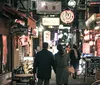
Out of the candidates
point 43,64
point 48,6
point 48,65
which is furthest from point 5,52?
point 48,6

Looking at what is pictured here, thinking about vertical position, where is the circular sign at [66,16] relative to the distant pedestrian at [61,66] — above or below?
above

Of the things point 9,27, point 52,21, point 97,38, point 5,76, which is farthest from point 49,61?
point 52,21

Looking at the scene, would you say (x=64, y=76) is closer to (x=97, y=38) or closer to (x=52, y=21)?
(x=97, y=38)

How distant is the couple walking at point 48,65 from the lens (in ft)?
40.7

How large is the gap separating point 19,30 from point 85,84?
577 centimetres

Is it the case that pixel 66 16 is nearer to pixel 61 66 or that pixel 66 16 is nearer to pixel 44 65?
pixel 61 66

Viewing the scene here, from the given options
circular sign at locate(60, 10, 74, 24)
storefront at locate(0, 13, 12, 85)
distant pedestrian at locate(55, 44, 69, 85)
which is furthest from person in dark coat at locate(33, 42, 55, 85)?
circular sign at locate(60, 10, 74, 24)

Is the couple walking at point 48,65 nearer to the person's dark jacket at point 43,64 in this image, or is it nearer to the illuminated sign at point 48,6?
the person's dark jacket at point 43,64

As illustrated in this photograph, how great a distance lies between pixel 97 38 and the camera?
25250mm

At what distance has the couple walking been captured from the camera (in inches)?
488

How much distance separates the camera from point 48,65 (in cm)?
1245

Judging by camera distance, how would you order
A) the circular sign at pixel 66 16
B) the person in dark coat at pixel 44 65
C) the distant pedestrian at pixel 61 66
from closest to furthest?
the person in dark coat at pixel 44 65
the distant pedestrian at pixel 61 66
the circular sign at pixel 66 16

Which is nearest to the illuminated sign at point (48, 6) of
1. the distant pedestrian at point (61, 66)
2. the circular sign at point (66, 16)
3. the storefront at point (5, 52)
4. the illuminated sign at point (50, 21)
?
the circular sign at point (66, 16)

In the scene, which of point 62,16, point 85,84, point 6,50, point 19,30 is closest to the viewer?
point 6,50
